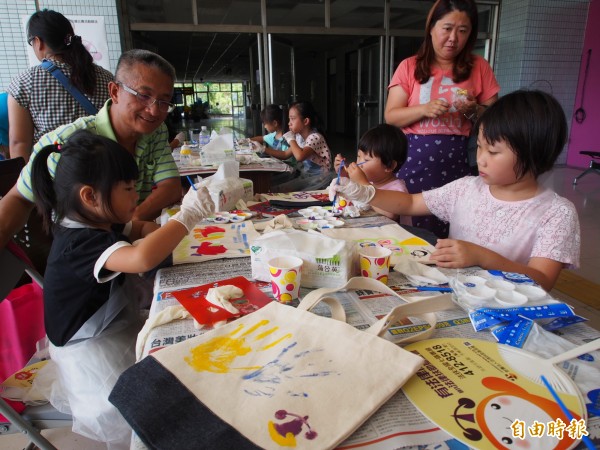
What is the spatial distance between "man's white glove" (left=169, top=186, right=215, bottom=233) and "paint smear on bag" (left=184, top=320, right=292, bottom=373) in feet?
1.47

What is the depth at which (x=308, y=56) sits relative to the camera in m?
13.5

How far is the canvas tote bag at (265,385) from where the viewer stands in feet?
1.67

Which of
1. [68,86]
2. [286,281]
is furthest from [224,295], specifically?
[68,86]

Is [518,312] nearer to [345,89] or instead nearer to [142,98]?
[142,98]

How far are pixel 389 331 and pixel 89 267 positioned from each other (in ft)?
2.48

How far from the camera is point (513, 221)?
1258 mm

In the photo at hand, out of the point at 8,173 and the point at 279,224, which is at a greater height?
the point at 8,173

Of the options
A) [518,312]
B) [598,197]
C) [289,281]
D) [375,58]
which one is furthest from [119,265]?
[375,58]

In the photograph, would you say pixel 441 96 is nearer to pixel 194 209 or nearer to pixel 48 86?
pixel 194 209

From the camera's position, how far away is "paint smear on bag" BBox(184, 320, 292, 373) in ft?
2.08

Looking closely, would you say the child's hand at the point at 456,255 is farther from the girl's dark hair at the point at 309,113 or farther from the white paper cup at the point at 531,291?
the girl's dark hair at the point at 309,113

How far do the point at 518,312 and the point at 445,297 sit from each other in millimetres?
136

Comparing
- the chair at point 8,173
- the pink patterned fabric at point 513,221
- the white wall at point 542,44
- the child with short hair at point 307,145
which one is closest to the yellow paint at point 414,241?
the pink patterned fabric at point 513,221

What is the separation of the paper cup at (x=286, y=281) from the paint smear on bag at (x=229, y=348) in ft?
0.41
